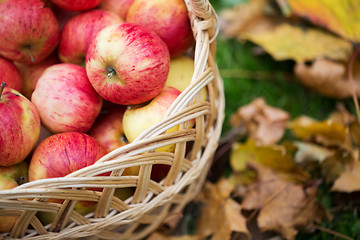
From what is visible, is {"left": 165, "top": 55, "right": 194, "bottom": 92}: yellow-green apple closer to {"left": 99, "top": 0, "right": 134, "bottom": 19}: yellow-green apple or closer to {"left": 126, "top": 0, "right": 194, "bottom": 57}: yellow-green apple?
{"left": 126, "top": 0, "right": 194, "bottom": 57}: yellow-green apple

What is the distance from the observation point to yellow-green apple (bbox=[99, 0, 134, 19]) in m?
1.00

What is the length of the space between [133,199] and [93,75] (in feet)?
1.05

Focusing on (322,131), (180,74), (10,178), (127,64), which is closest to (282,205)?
(322,131)

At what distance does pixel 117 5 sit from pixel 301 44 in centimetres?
86

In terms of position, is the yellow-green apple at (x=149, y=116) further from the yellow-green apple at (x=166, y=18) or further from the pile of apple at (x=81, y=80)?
the yellow-green apple at (x=166, y=18)

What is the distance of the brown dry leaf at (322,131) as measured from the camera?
40.7 inches

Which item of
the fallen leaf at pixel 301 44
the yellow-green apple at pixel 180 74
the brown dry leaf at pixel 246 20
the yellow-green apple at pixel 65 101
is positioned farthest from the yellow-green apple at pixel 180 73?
the brown dry leaf at pixel 246 20

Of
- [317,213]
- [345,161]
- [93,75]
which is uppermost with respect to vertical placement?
Result: [93,75]

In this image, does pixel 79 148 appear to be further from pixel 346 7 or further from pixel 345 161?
pixel 346 7

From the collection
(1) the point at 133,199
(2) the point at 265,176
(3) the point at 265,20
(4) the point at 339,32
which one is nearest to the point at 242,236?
(2) the point at 265,176

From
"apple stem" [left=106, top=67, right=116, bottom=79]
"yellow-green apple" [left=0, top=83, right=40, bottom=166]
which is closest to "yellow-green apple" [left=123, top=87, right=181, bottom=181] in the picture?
"apple stem" [left=106, top=67, right=116, bottom=79]

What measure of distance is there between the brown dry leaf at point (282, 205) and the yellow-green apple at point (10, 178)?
2.16 feet

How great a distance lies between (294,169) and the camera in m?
1.08

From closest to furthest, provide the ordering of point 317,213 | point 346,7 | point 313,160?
1. point 317,213
2. point 313,160
3. point 346,7
